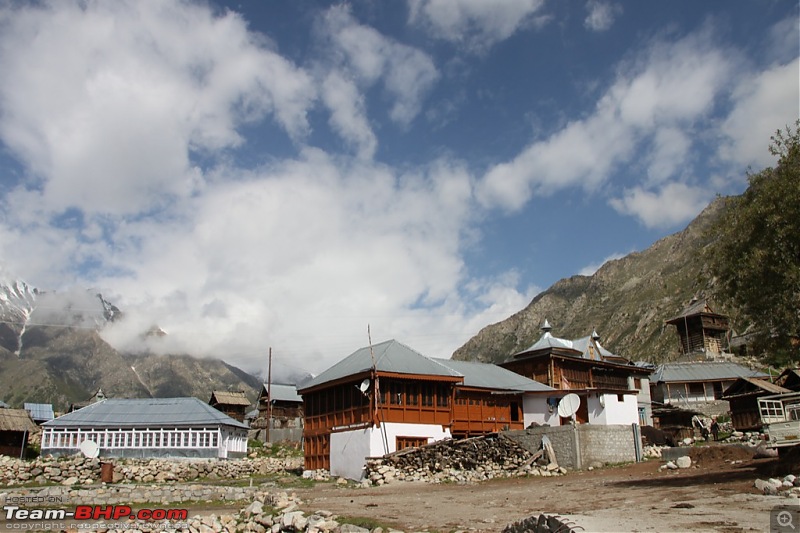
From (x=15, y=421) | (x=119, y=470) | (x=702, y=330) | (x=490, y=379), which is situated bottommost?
(x=119, y=470)

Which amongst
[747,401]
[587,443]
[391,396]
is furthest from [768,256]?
[747,401]

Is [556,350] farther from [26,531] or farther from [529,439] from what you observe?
[26,531]

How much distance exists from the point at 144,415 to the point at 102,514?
99.7ft

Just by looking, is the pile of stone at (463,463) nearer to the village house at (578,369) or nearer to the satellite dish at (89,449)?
the village house at (578,369)

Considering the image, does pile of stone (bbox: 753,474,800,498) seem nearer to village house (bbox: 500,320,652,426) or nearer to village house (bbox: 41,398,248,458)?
village house (bbox: 500,320,652,426)

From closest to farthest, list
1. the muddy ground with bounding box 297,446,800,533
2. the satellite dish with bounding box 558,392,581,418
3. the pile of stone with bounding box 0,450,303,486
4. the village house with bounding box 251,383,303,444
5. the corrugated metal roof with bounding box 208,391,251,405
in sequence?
1. the muddy ground with bounding box 297,446,800,533
2. the satellite dish with bounding box 558,392,581,418
3. the pile of stone with bounding box 0,450,303,486
4. the village house with bounding box 251,383,303,444
5. the corrugated metal roof with bounding box 208,391,251,405

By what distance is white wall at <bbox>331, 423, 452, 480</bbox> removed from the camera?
115ft

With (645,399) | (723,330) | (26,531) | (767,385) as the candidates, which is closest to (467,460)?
(26,531)

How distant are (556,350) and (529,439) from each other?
2296cm

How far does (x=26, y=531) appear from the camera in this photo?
18.4m

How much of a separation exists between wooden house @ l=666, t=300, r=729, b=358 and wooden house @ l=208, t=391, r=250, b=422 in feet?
202

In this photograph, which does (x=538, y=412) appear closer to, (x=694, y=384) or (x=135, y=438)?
(x=135, y=438)

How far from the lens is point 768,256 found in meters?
21.1

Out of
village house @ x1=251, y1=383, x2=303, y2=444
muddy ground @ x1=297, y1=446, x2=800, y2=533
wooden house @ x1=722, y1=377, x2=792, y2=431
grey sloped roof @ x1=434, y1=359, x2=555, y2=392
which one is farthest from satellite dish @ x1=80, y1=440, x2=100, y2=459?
wooden house @ x1=722, y1=377, x2=792, y2=431
